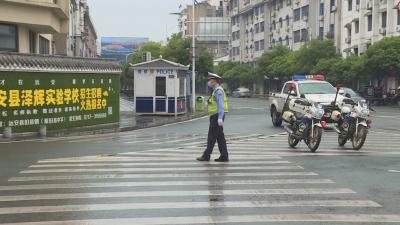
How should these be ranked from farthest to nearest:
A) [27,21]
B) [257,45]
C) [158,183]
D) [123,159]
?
[257,45], [27,21], [123,159], [158,183]

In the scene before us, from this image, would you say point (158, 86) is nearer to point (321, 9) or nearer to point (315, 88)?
point (315, 88)

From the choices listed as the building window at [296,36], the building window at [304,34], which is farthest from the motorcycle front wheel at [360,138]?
the building window at [296,36]

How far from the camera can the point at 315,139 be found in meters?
13.0

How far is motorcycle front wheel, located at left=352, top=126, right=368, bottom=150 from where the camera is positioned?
43.6 ft

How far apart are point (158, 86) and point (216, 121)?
17126 millimetres

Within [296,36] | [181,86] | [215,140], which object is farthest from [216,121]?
[296,36]

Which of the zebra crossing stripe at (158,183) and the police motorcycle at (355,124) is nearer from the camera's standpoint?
the zebra crossing stripe at (158,183)

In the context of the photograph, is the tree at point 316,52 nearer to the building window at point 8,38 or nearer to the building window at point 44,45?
the building window at point 44,45

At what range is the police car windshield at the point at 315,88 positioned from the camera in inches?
824

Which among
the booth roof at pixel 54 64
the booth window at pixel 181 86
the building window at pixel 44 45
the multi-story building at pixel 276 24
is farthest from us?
the multi-story building at pixel 276 24

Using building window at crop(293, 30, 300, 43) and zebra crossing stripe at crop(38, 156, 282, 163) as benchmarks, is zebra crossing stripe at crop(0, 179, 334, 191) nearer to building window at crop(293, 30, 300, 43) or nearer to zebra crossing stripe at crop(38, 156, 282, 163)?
zebra crossing stripe at crop(38, 156, 282, 163)

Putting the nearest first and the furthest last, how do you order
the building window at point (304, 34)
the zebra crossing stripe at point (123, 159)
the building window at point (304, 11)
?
the zebra crossing stripe at point (123, 159)
the building window at point (304, 11)
the building window at point (304, 34)

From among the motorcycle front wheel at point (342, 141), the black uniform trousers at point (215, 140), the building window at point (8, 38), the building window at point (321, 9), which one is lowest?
the motorcycle front wheel at point (342, 141)

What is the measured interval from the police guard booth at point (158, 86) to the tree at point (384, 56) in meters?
20.5
